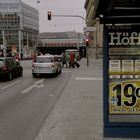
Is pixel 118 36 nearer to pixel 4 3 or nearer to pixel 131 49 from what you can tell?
pixel 131 49

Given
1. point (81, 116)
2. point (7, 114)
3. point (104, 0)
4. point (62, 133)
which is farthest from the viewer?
point (7, 114)

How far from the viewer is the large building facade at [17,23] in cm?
11550

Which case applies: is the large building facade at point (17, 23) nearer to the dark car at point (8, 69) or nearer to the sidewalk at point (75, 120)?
the dark car at point (8, 69)

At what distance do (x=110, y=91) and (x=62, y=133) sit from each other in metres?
1.58

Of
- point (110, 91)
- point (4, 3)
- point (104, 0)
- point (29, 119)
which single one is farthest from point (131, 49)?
point (4, 3)

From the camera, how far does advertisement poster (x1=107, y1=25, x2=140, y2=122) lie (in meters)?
8.09

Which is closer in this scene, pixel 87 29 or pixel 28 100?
pixel 28 100

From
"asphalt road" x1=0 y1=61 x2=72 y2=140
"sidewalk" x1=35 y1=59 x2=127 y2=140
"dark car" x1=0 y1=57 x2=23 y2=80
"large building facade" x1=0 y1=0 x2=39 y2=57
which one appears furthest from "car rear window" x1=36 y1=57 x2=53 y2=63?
"large building facade" x1=0 y1=0 x2=39 y2=57

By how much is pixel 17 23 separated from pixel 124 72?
113527 millimetres

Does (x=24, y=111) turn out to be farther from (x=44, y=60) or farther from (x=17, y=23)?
(x=17, y=23)

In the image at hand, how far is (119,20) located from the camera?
7.98 m

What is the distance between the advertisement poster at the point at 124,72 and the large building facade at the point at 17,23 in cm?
10040

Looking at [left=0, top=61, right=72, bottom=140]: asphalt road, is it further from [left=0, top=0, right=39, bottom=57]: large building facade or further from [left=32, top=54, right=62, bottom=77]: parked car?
[left=0, top=0, right=39, bottom=57]: large building facade

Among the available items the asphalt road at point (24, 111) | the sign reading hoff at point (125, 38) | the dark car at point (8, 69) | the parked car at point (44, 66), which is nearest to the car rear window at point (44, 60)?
the parked car at point (44, 66)
